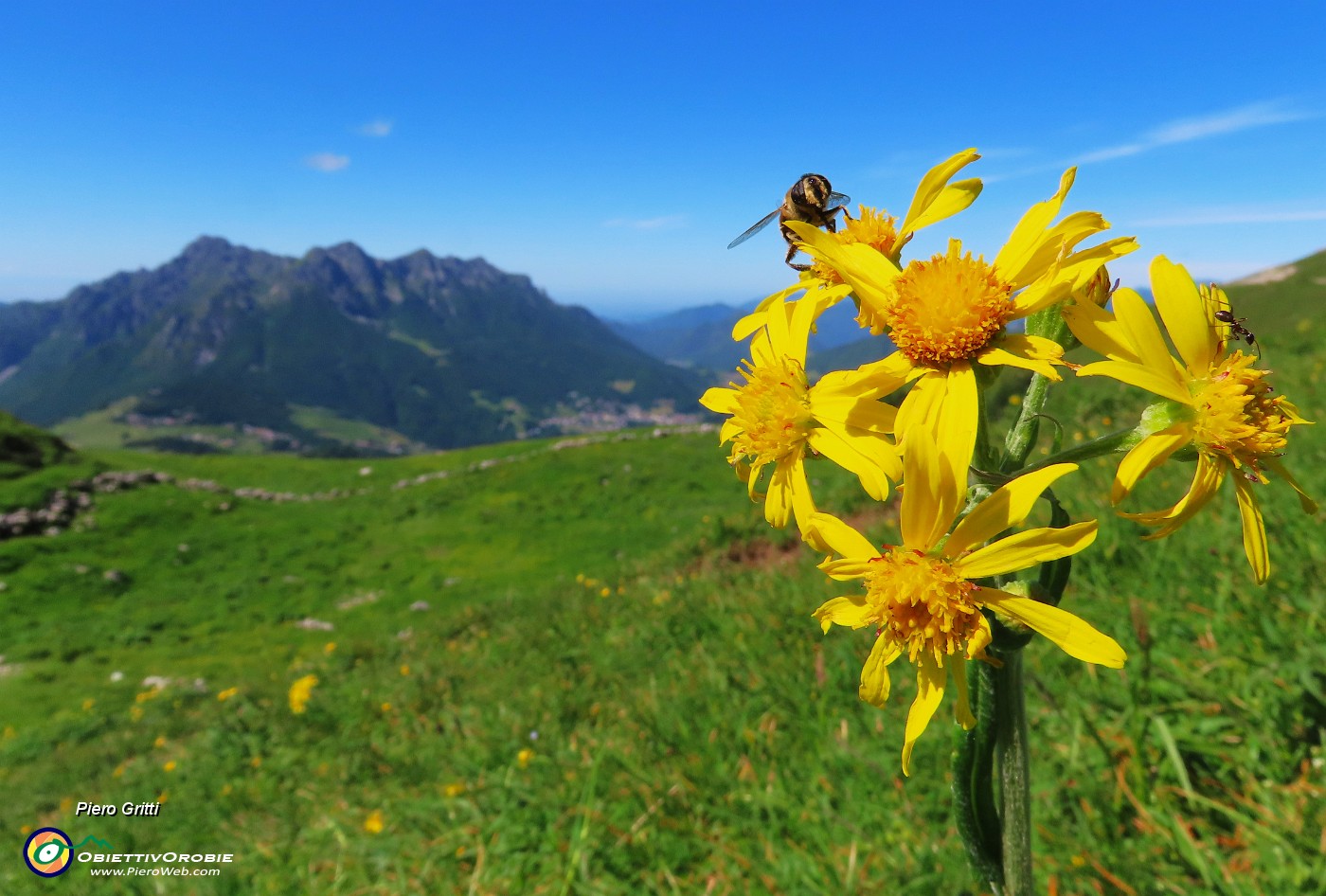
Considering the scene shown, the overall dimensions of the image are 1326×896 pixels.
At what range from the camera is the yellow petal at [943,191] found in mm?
1814

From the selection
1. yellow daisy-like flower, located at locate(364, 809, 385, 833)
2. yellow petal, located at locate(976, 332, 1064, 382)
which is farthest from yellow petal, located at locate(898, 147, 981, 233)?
yellow daisy-like flower, located at locate(364, 809, 385, 833)

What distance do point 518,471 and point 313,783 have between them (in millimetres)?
26453

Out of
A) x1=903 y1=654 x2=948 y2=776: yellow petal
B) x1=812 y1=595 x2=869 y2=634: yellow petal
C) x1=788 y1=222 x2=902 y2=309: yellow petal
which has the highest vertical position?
x1=788 y1=222 x2=902 y2=309: yellow petal

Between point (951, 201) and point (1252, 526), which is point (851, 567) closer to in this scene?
point (1252, 526)

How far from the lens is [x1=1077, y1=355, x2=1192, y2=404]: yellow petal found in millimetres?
1267

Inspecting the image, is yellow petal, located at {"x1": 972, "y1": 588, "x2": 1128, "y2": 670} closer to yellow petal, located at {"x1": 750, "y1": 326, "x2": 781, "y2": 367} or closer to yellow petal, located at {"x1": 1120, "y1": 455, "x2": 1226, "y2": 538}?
yellow petal, located at {"x1": 1120, "y1": 455, "x2": 1226, "y2": 538}

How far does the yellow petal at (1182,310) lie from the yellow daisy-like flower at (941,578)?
59 centimetres

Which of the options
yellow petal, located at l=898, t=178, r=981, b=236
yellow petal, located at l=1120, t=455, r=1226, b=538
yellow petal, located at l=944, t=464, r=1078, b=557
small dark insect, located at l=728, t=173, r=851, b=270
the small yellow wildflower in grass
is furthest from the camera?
the small yellow wildflower in grass

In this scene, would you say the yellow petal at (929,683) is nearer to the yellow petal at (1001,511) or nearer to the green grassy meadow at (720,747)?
the yellow petal at (1001,511)

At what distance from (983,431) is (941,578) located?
0.40m

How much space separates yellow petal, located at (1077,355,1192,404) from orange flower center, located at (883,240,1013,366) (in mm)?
246

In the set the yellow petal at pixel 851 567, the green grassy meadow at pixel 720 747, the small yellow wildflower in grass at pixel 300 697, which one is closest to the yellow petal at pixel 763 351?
the yellow petal at pixel 851 567

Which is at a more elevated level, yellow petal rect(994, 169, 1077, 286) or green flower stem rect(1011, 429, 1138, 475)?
yellow petal rect(994, 169, 1077, 286)

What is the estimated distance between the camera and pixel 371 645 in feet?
40.4
